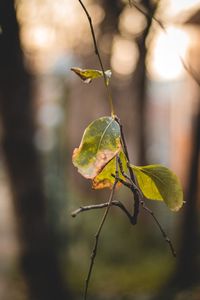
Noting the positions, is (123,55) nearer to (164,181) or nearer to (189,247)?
(189,247)

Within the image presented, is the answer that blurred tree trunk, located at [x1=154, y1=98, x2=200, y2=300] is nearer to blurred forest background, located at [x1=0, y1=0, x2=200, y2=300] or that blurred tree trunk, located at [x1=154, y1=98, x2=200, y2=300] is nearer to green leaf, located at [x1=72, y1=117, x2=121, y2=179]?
blurred forest background, located at [x1=0, y1=0, x2=200, y2=300]

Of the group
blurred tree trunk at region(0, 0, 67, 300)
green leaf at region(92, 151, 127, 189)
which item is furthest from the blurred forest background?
green leaf at region(92, 151, 127, 189)

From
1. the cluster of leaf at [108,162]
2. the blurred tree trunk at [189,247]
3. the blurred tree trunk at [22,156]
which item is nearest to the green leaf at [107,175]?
the cluster of leaf at [108,162]

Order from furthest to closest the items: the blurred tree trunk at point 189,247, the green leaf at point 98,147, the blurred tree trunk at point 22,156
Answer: the blurred tree trunk at point 189,247 < the blurred tree trunk at point 22,156 < the green leaf at point 98,147

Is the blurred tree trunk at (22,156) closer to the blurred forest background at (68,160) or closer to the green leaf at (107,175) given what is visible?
the blurred forest background at (68,160)

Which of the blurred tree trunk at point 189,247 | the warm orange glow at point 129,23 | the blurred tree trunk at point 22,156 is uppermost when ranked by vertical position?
the warm orange glow at point 129,23

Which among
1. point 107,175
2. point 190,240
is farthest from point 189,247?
point 107,175

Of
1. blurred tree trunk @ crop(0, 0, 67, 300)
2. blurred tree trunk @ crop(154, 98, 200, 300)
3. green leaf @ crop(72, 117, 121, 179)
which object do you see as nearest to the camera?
green leaf @ crop(72, 117, 121, 179)

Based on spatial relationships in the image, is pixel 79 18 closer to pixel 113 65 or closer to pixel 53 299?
pixel 113 65
